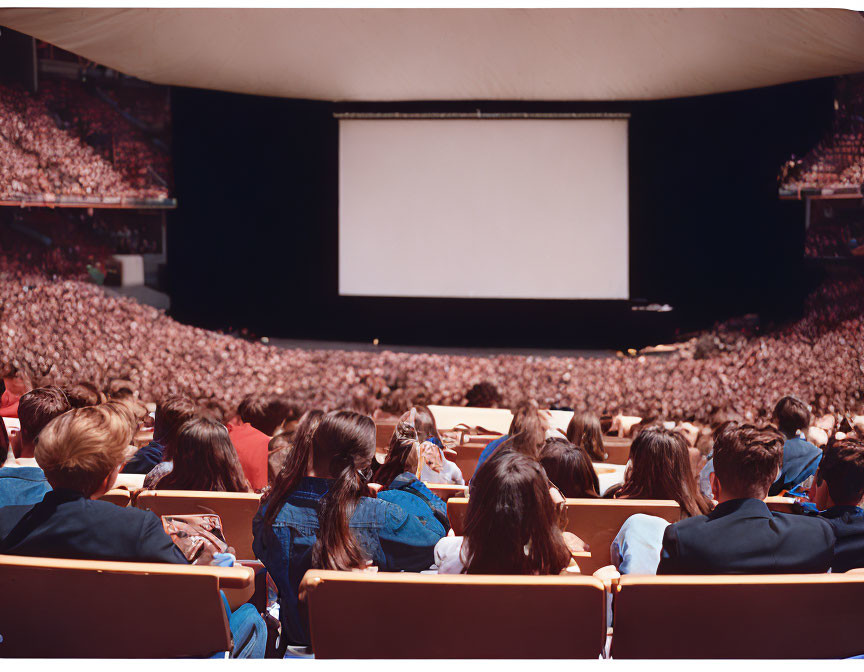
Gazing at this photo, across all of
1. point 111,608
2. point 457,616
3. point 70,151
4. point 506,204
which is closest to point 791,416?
point 457,616

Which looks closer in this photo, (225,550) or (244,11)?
(225,550)

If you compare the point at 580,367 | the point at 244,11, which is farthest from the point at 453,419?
the point at 244,11

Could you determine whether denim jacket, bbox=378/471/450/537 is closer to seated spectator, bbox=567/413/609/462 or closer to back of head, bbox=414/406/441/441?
back of head, bbox=414/406/441/441

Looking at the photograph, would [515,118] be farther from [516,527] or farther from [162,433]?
[516,527]

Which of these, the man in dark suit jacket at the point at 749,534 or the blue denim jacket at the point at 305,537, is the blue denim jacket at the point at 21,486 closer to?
the blue denim jacket at the point at 305,537

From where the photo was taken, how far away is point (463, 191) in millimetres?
12492

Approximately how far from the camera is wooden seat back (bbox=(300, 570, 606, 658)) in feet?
6.72

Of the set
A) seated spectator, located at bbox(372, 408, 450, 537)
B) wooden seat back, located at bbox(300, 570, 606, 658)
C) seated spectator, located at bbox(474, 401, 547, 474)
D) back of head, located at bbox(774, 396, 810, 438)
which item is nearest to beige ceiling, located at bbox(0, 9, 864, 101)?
back of head, located at bbox(774, 396, 810, 438)

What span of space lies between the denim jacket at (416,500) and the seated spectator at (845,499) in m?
1.38

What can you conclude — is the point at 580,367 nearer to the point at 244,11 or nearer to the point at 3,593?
the point at 244,11

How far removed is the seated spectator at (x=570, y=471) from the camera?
3510 millimetres

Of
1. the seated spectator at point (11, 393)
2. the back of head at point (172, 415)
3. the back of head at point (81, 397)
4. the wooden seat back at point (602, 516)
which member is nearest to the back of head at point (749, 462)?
the wooden seat back at point (602, 516)

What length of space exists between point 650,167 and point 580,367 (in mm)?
4051

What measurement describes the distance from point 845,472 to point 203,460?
8.61 feet
